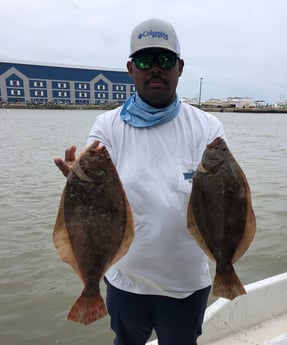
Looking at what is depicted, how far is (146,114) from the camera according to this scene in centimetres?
240

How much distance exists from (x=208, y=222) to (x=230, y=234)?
148mm

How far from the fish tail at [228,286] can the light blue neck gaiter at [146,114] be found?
108 centimetres

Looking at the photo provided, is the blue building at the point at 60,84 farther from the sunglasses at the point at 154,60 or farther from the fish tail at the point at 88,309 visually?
the fish tail at the point at 88,309

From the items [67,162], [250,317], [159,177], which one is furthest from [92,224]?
[250,317]

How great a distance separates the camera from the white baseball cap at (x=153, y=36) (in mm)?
2305

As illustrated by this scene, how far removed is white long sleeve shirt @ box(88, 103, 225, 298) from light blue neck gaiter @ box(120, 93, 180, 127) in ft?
0.12

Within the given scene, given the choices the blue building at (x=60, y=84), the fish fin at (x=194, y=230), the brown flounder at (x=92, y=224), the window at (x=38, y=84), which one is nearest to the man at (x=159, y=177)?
the fish fin at (x=194, y=230)

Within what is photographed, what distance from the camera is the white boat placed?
3.77 meters

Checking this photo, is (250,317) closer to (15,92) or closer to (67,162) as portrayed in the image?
(67,162)

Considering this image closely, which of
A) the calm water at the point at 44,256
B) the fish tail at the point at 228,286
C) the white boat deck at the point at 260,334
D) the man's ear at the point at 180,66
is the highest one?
the man's ear at the point at 180,66

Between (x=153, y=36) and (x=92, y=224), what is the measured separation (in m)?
1.27

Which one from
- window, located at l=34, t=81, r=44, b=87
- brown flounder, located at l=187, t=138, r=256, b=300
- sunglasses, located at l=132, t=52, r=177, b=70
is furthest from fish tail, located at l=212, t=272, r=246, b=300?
window, located at l=34, t=81, r=44, b=87

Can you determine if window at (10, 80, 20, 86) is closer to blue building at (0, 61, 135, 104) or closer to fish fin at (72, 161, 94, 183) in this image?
blue building at (0, 61, 135, 104)

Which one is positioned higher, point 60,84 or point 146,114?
point 60,84
